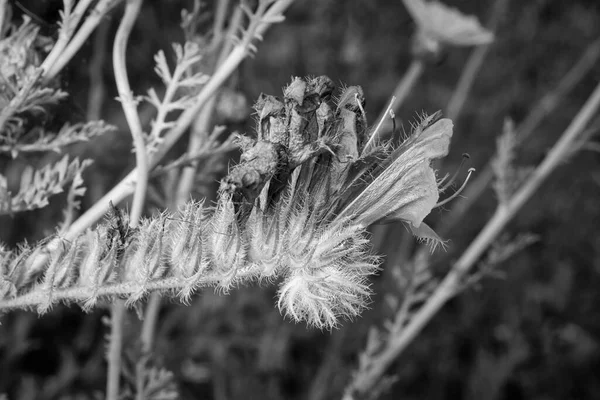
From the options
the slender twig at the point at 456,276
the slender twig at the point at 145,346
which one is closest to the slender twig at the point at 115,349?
the slender twig at the point at 145,346

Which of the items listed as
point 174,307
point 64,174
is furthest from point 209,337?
point 64,174

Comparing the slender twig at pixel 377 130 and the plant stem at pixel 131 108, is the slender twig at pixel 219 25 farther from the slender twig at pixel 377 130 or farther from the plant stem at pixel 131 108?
the slender twig at pixel 377 130

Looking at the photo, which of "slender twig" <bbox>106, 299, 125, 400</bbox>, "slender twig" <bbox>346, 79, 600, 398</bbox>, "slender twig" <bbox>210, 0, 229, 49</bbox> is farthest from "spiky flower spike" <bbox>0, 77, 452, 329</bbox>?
"slender twig" <bbox>346, 79, 600, 398</bbox>

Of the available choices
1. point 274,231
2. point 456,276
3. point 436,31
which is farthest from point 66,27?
point 436,31

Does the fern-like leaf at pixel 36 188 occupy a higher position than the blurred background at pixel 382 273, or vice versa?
the fern-like leaf at pixel 36 188

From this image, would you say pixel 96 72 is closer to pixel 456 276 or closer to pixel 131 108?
pixel 131 108

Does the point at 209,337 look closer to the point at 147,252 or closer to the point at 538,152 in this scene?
the point at 147,252

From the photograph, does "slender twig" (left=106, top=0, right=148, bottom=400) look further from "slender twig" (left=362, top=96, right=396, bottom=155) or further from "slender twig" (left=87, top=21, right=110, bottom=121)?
"slender twig" (left=87, top=21, right=110, bottom=121)
